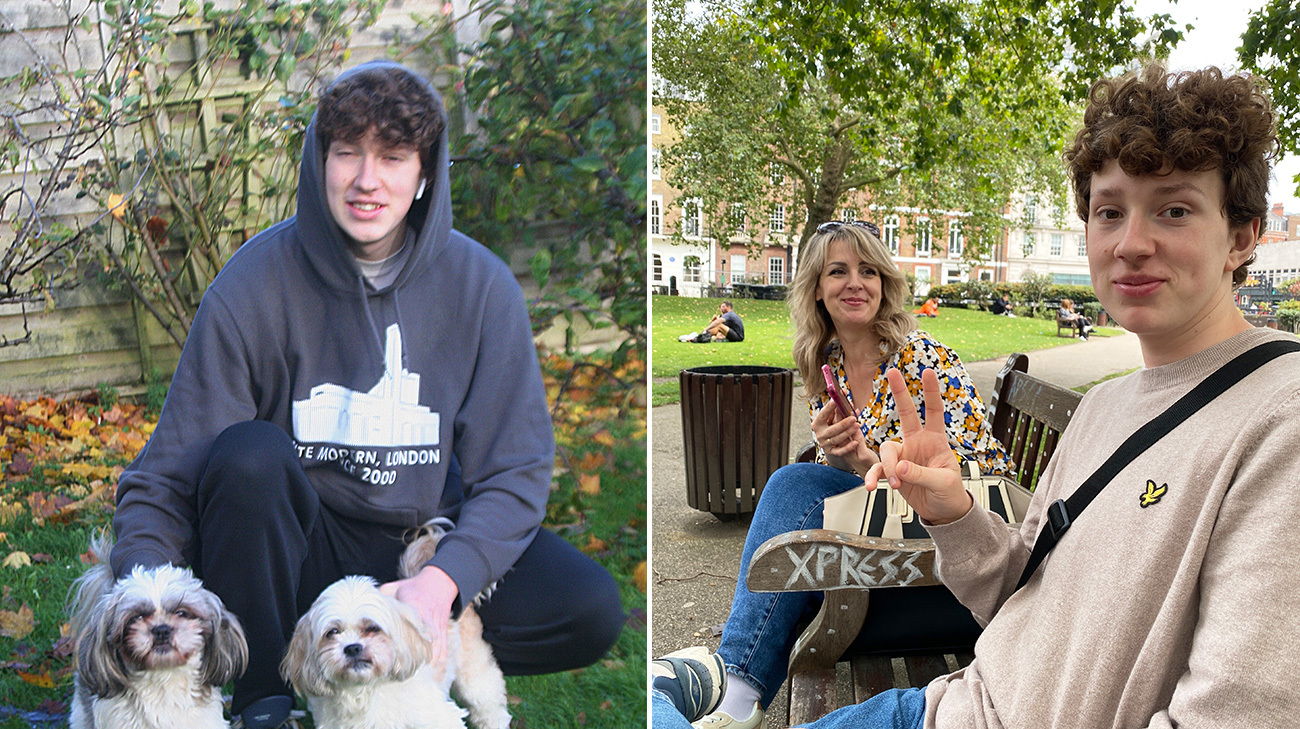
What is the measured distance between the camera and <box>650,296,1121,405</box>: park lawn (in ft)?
39.3

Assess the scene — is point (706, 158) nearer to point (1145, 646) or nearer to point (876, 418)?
point (876, 418)

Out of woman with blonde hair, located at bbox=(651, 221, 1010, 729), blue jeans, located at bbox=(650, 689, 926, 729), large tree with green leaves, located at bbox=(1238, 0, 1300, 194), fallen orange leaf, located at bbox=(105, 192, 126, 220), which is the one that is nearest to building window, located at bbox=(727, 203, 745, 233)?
large tree with green leaves, located at bbox=(1238, 0, 1300, 194)

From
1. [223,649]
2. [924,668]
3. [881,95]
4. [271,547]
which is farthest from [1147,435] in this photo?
[881,95]

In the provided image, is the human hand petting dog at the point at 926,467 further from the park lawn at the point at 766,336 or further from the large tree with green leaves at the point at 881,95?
the large tree with green leaves at the point at 881,95

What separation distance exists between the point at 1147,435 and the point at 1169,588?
→ 9.7 inches

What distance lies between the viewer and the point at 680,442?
24.0 feet

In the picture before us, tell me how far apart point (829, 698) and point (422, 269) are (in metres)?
1.36

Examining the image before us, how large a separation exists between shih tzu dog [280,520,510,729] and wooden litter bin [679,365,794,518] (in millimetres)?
3212

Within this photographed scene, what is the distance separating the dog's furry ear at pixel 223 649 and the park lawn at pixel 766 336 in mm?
5517

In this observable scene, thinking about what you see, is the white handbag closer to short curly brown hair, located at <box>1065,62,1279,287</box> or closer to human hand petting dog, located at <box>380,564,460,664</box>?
short curly brown hair, located at <box>1065,62,1279,287</box>

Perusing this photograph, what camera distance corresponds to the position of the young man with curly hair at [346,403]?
1466 mm

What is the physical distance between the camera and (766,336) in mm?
16688

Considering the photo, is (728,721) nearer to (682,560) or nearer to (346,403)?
(346,403)

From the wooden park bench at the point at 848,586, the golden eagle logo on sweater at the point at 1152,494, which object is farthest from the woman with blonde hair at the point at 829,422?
the golden eagle logo on sweater at the point at 1152,494
